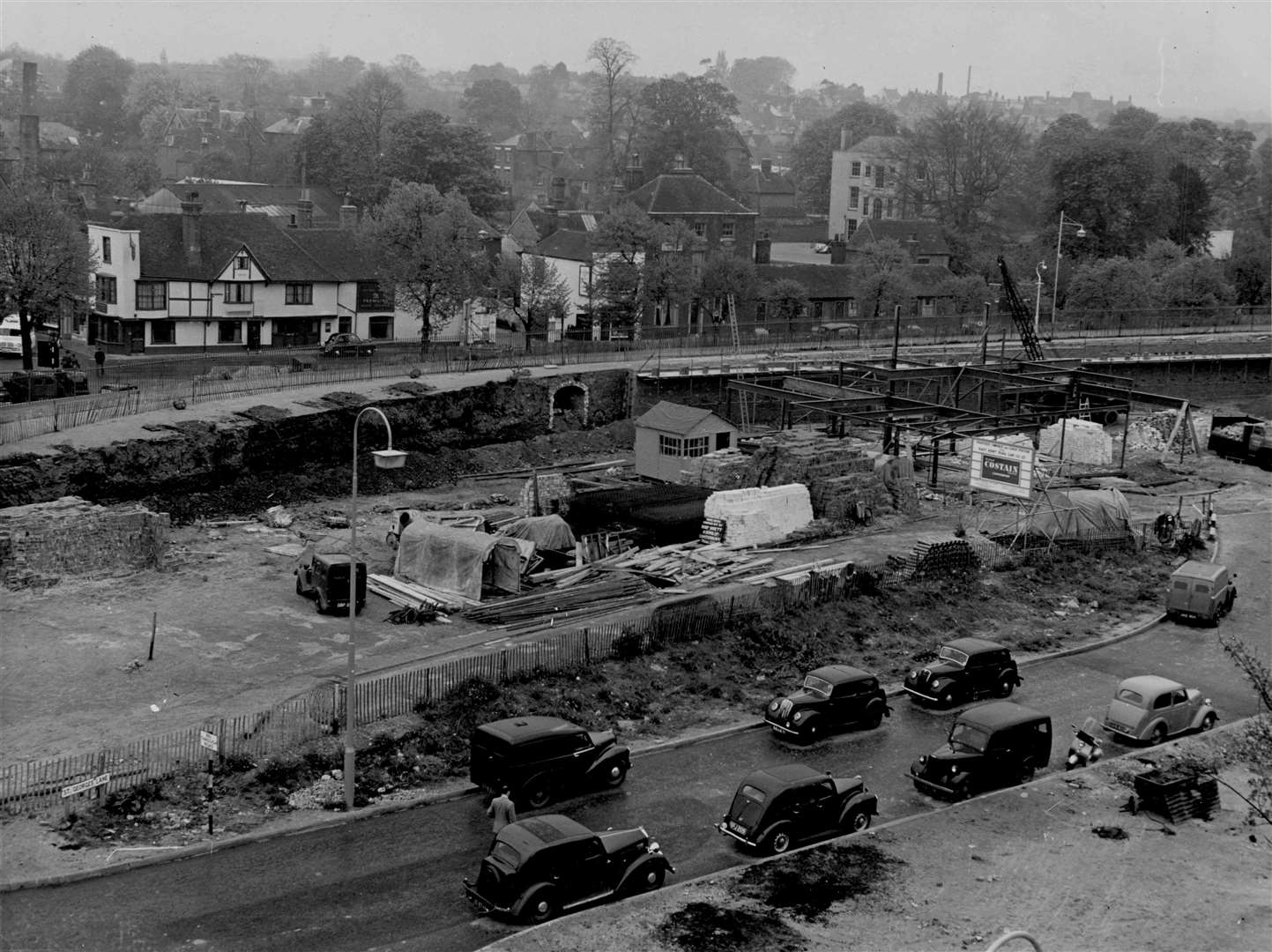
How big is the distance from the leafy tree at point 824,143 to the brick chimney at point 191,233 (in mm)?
84139

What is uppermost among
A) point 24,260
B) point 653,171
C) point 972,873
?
point 653,171

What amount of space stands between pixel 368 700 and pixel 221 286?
48.5m

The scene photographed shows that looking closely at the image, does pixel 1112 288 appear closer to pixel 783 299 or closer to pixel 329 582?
pixel 783 299

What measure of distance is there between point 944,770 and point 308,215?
7418cm

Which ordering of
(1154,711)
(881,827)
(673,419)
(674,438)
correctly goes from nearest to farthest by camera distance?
(881,827), (1154,711), (674,438), (673,419)

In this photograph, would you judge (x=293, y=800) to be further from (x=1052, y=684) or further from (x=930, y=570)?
(x=930, y=570)

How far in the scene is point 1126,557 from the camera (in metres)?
46.9

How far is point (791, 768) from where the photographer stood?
26734 millimetres

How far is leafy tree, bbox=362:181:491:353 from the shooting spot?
71.4 m

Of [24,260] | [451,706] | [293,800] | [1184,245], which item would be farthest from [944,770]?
[1184,245]

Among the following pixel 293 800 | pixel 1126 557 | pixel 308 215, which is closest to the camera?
pixel 293 800

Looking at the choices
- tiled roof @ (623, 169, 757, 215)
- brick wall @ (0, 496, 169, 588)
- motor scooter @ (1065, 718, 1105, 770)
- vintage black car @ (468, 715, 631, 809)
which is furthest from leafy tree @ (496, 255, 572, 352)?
vintage black car @ (468, 715, 631, 809)

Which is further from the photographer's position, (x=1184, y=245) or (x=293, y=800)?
(x=1184, y=245)

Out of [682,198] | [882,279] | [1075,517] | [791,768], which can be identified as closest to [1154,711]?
[791,768]
